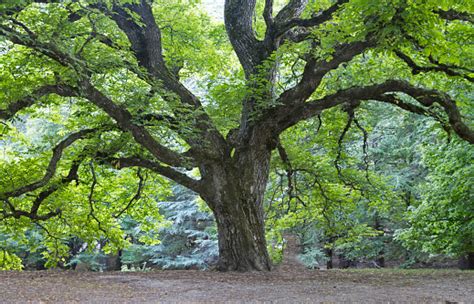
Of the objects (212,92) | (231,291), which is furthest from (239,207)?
(231,291)

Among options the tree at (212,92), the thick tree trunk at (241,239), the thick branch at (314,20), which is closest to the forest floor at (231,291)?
the thick tree trunk at (241,239)

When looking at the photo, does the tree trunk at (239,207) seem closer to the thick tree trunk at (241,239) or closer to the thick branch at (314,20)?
the thick tree trunk at (241,239)

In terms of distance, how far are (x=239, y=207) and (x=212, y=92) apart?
2426mm

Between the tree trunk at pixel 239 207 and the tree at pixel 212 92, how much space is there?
2 centimetres

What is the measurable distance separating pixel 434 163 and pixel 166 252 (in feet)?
42.7

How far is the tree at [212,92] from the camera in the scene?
6.90 metres

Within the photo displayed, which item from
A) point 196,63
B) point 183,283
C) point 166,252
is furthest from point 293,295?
point 166,252

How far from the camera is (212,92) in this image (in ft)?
30.2

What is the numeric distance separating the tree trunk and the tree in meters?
0.02

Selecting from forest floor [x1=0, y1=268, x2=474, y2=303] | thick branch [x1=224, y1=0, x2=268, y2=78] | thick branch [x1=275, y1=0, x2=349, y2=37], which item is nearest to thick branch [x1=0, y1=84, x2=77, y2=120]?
forest floor [x1=0, y1=268, x2=474, y2=303]

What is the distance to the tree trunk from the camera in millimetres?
8320

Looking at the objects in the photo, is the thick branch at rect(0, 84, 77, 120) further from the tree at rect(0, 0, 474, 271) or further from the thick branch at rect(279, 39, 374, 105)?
the thick branch at rect(279, 39, 374, 105)

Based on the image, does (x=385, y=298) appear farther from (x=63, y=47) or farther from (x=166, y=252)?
(x=166, y=252)

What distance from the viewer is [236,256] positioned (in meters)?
8.30
